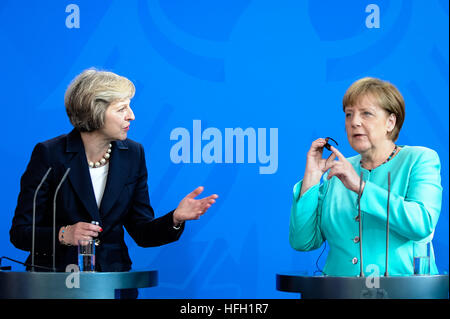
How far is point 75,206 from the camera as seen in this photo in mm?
2852

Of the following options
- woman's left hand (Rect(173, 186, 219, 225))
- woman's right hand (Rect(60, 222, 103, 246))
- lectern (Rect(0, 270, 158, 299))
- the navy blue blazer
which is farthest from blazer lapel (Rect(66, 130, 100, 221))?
lectern (Rect(0, 270, 158, 299))

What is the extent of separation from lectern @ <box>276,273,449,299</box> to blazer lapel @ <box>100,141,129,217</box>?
3.09 ft

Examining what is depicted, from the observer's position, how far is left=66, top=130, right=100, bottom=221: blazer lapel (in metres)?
2.84

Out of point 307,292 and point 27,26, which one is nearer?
point 307,292

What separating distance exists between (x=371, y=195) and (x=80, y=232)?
41.0 inches

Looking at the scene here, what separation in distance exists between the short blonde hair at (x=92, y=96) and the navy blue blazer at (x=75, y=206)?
3.3 inches

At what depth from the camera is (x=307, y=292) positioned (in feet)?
7.50

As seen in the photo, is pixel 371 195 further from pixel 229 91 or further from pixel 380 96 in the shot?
pixel 229 91

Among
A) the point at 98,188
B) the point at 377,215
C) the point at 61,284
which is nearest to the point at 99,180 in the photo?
the point at 98,188

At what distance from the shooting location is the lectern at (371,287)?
2.18m
